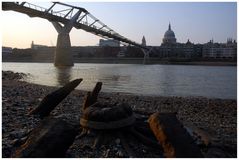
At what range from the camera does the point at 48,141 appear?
376 cm

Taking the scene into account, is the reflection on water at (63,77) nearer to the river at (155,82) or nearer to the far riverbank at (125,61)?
the river at (155,82)

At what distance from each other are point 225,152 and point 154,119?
1685mm

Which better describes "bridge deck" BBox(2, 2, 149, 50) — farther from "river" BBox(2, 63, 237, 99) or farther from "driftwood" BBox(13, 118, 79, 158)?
"driftwood" BBox(13, 118, 79, 158)

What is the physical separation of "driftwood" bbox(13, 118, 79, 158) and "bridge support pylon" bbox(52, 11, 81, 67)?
5854 cm

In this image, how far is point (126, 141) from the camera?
4855 millimetres

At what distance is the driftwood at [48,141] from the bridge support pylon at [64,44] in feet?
192

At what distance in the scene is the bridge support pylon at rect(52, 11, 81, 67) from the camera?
202 feet

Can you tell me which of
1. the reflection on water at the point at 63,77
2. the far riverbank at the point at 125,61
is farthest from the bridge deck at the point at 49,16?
→ the far riverbank at the point at 125,61

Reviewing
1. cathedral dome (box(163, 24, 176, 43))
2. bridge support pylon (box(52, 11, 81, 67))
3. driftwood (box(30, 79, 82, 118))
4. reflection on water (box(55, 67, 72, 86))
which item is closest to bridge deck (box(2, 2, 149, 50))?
bridge support pylon (box(52, 11, 81, 67))

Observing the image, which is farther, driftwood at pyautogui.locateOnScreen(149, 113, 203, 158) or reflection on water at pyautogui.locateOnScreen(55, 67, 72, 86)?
reflection on water at pyautogui.locateOnScreen(55, 67, 72, 86)

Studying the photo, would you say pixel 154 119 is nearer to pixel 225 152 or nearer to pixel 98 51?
pixel 225 152

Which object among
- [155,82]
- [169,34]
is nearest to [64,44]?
[155,82]

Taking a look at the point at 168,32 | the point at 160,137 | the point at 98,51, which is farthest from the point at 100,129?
the point at 168,32

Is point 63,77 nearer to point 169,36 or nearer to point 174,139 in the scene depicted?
point 174,139
